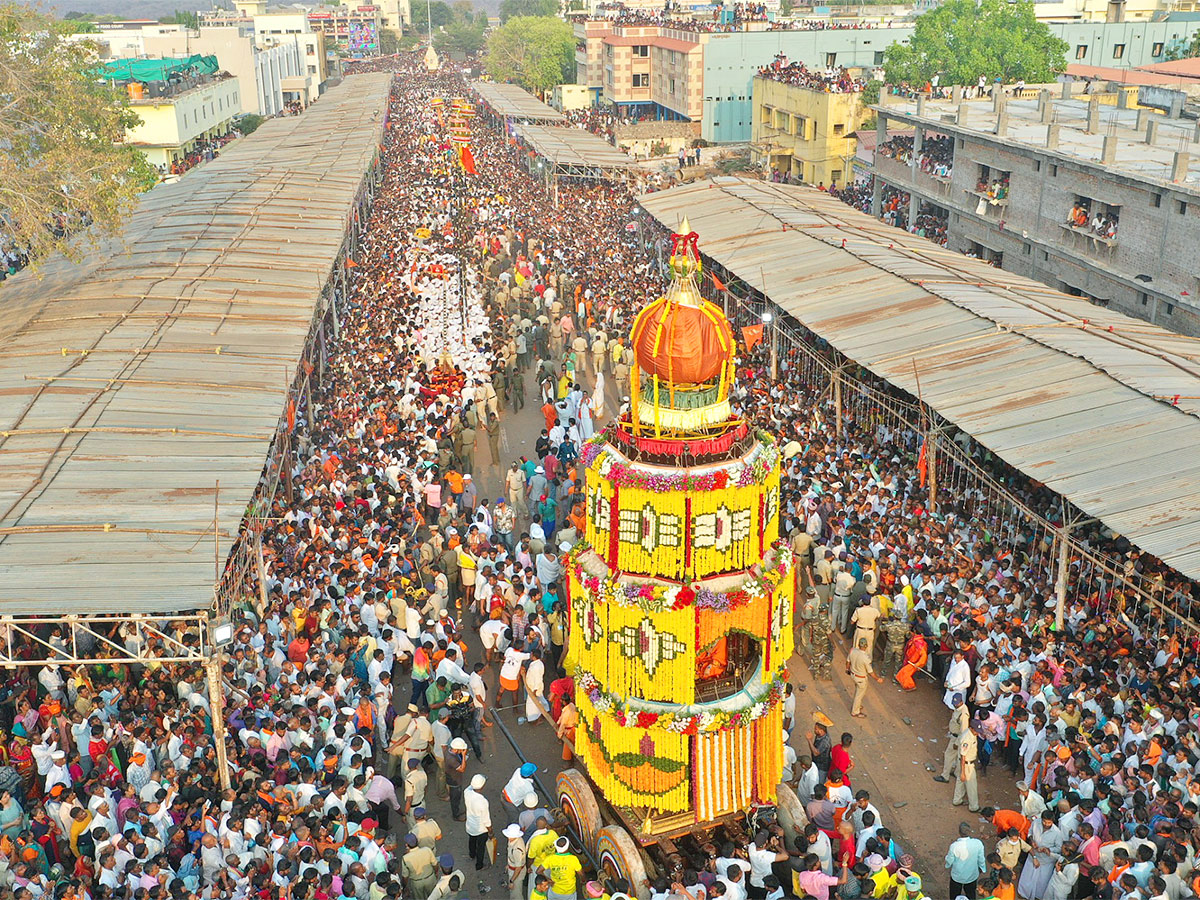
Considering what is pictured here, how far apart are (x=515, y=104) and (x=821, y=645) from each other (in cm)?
5449

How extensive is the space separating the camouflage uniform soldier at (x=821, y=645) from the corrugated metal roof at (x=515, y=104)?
148ft

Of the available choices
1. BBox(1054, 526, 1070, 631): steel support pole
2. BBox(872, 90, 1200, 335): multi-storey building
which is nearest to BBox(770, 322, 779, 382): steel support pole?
BBox(872, 90, 1200, 335): multi-storey building

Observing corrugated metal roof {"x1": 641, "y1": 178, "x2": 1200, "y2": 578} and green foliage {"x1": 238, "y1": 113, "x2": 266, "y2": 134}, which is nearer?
corrugated metal roof {"x1": 641, "y1": 178, "x2": 1200, "y2": 578}

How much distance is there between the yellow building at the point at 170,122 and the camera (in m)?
47.3

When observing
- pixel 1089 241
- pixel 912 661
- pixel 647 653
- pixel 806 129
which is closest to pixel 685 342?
pixel 647 653

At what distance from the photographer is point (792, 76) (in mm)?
49750

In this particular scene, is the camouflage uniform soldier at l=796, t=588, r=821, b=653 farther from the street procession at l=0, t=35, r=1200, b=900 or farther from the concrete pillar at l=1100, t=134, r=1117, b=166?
the concrete pillar at l=1100, t=134, r=1117, b=166

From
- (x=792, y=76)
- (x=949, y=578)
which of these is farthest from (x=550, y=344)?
(x=792, y=76)

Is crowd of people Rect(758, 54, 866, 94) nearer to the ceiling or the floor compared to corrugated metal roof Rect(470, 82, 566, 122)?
nearer to the ceiling

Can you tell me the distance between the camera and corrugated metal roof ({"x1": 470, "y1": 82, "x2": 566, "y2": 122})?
57000mm

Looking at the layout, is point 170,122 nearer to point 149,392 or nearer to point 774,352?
point 774,352

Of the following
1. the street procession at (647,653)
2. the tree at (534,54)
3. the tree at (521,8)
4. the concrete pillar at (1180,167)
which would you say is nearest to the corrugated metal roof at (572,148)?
the concrete pillar at (1180,167)

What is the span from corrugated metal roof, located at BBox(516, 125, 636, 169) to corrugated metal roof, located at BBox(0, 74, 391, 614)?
47.8 ft

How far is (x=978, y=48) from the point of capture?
48375 millimetres
